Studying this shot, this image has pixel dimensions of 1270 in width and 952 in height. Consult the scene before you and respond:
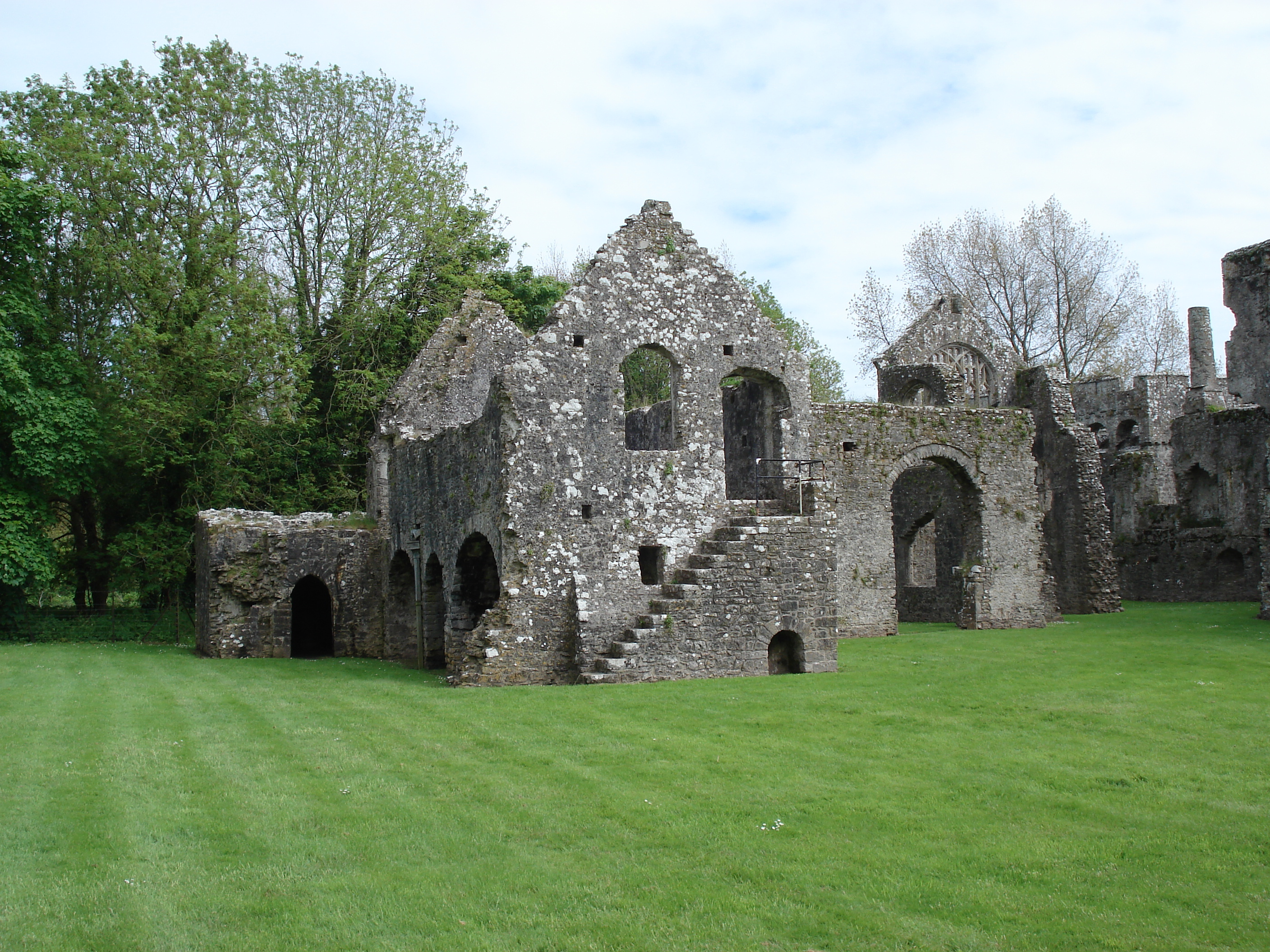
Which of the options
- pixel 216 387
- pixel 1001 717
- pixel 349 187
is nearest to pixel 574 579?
pixel 1001 717

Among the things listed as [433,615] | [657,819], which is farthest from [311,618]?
[657,819]

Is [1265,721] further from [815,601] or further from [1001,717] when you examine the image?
[815,601]

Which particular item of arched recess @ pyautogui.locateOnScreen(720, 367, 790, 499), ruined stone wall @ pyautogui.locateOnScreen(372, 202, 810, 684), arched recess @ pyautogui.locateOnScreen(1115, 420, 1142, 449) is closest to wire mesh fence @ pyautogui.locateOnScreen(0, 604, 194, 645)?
ruined stone wall @ pyautogui.locateOnScreen(372, 202, 810, 684)

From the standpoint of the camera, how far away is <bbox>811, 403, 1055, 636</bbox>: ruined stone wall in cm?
2247

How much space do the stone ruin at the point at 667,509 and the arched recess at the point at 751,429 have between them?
2.5 inches

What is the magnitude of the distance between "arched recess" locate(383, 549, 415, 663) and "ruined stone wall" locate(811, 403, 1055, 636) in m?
9.16

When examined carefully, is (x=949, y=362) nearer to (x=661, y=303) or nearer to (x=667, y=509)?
(x=661, y=303)

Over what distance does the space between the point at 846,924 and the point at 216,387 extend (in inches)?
982

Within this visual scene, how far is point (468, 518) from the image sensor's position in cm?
1767

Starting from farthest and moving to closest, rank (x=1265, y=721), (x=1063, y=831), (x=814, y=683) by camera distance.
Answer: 1. (x=814, y=683)
2. (x=1265, y=721)
3. (x=1063, y=831)

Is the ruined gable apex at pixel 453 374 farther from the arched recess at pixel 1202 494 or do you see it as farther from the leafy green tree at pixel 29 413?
the arched recess at pixel 1202 494

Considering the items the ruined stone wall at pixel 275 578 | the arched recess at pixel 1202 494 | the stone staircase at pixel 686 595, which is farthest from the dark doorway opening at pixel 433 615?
the arched recess at pixel 1202 494

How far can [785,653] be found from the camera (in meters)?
16.0

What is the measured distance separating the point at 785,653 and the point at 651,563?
2.54 metres
